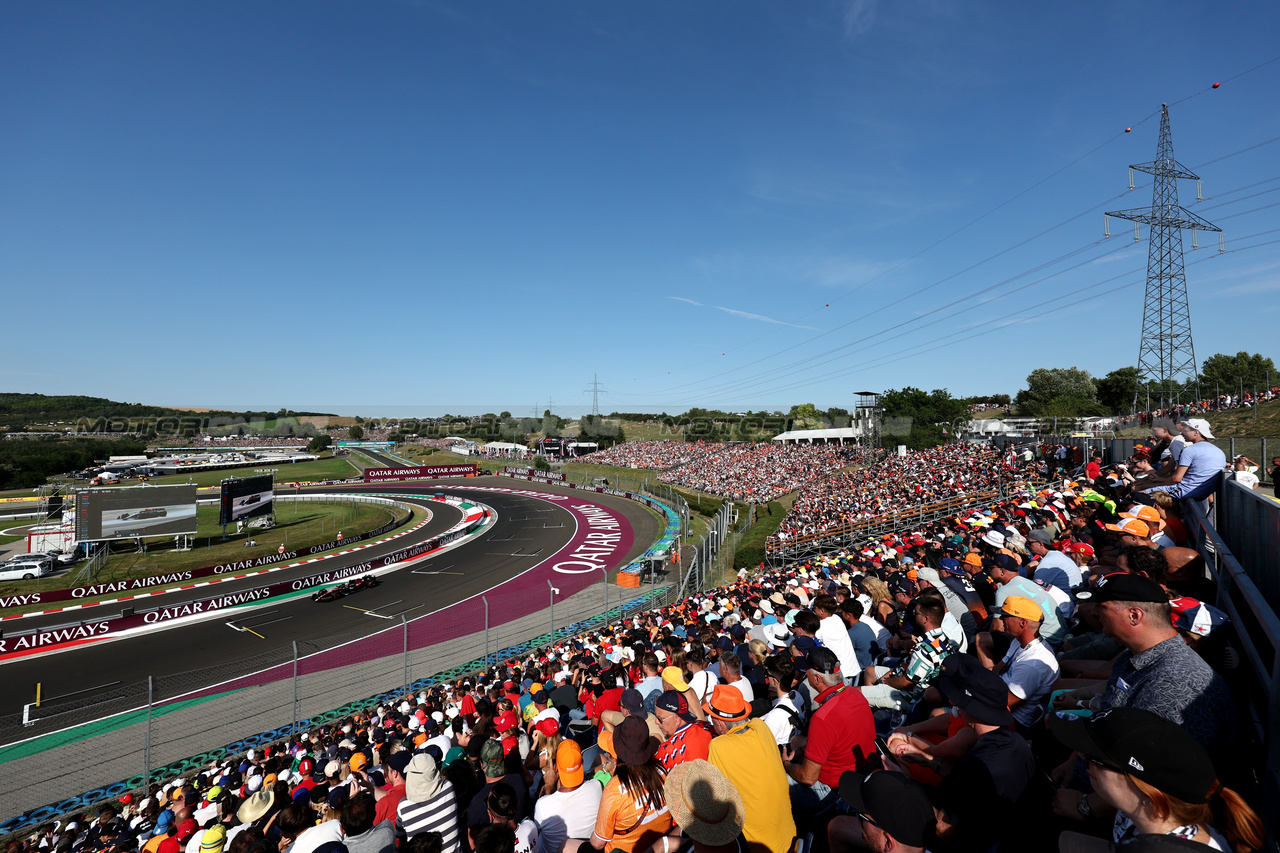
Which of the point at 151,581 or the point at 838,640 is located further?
the point at 151,581

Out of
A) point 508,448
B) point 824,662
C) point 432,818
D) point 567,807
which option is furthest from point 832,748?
point 508,448

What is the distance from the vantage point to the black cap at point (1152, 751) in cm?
168

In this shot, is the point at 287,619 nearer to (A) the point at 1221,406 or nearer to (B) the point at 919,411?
(A) the point at 1221,406

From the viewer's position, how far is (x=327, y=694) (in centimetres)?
1525

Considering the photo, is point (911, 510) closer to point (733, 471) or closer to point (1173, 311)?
point (1173, 311)

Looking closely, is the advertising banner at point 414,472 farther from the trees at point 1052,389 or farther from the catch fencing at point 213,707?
the trees at point 1052,389

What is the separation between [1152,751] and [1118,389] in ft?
326

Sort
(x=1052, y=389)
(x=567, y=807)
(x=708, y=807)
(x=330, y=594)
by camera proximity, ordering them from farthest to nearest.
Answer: (x=1052, y=389)
(x=330, y=594)
(x=567, y=807)
(x=708, y=807)

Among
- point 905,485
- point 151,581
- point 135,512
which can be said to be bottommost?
point 151,581

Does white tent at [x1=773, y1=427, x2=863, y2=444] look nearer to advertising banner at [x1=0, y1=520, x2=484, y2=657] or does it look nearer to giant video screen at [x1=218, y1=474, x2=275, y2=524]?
advertising banner at [x1=0, y1=520, x2=484, y2=657]

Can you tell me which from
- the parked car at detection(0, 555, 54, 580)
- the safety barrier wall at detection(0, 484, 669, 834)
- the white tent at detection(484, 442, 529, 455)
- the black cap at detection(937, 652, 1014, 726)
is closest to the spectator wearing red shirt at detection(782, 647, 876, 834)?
the black cap at detection(937, 652, 1014, 726)

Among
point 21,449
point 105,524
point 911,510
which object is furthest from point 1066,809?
point 21,449

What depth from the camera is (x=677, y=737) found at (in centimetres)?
387

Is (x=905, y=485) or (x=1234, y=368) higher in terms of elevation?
(x=1234, y=368)
